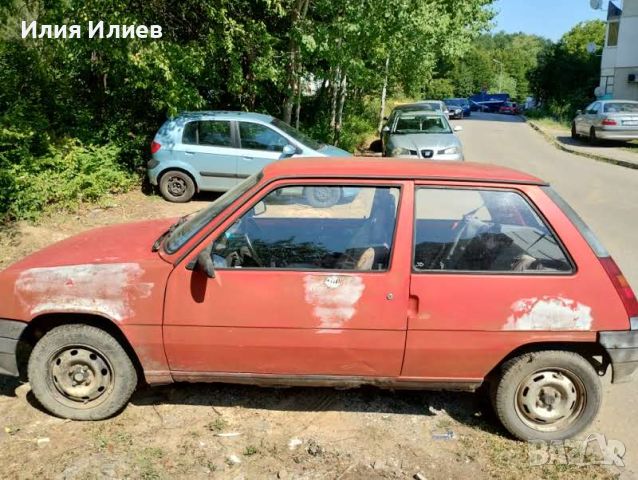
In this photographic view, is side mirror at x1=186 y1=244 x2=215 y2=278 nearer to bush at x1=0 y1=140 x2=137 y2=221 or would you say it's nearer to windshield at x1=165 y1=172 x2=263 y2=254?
windshield at x1=165 y1=172 x2=263 y2=254

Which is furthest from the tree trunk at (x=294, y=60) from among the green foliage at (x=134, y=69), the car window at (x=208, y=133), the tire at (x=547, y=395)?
the tire at (x=547, y=395)

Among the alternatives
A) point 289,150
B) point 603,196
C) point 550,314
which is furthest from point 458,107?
point 550,314

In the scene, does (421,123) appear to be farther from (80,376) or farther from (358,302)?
(80,376)

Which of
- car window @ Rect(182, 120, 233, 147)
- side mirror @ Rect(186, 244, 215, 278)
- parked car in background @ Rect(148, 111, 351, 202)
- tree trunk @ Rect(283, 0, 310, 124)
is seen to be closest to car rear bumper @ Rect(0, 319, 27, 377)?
side mirror @ Rect(186, 244, 215, 278)

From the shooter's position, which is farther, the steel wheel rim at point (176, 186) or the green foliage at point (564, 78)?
the green foliage at point (564, 78)

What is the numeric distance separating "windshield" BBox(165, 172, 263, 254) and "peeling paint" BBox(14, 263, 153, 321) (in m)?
0.27

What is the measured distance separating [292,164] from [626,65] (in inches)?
1590

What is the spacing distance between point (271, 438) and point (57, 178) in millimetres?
7486

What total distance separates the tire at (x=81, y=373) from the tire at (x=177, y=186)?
23.6 feet

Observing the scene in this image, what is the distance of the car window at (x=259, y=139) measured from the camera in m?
10.4

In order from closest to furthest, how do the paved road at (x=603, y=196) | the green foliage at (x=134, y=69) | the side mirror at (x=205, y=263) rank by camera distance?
the side mirror at (x=205, y=263), the paved road at (x=603, y=196), the green foliage at (x=134, y=69)

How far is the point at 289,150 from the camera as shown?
10383 mm

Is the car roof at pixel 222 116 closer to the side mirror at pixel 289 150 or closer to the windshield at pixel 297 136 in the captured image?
the windshield at pixel 297 136

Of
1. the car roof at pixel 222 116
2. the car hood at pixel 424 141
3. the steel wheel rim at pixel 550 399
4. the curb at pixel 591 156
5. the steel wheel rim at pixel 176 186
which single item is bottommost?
the steel wheel rim at pixel 550 399
